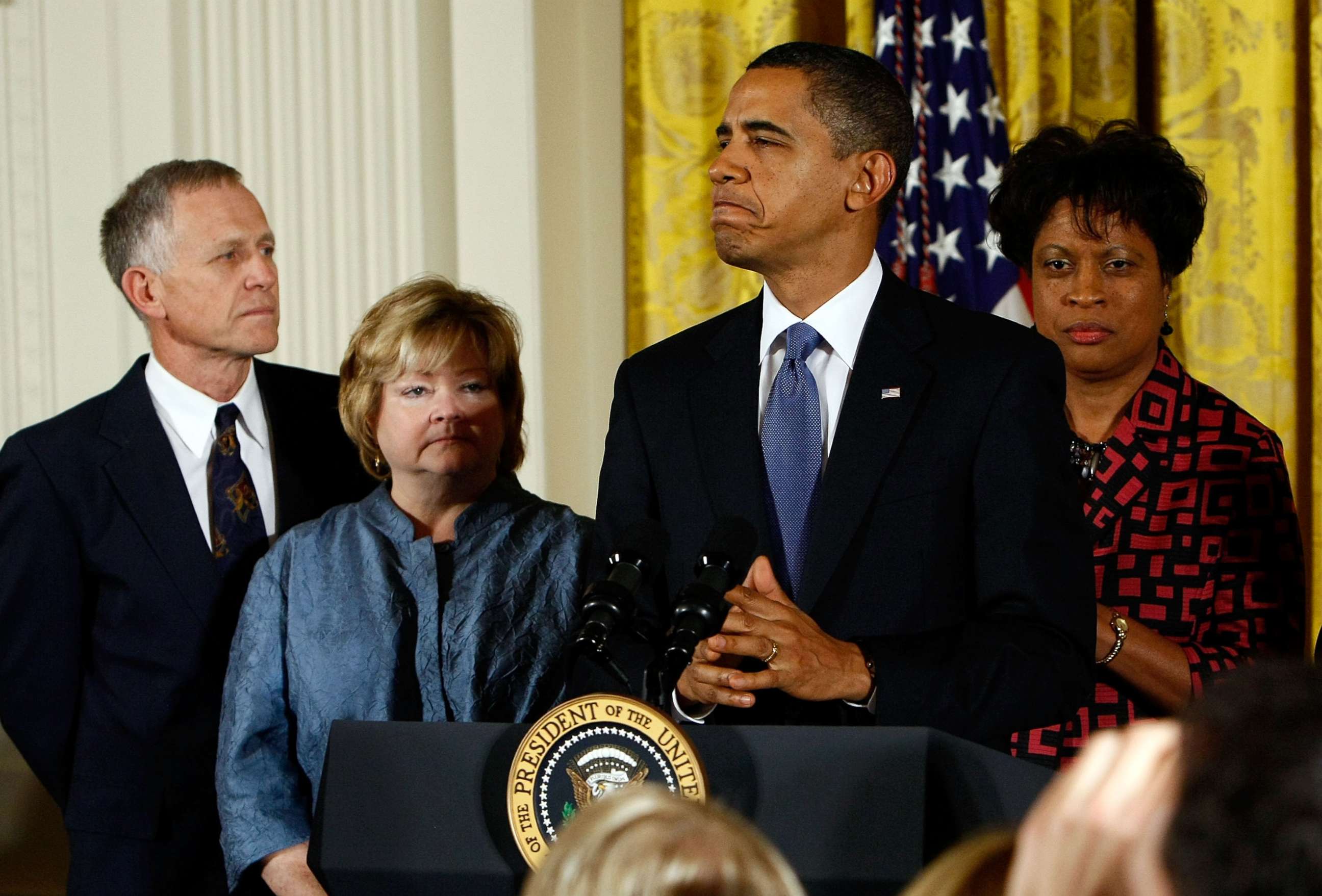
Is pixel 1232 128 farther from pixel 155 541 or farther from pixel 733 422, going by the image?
pixel 155 541

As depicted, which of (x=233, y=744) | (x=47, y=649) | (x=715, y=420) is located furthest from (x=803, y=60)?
(x=47, y=649)

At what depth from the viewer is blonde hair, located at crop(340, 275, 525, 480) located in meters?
2.52

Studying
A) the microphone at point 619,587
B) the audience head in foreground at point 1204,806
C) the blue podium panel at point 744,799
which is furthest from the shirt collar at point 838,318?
the audience head in foreground at point 1204,806

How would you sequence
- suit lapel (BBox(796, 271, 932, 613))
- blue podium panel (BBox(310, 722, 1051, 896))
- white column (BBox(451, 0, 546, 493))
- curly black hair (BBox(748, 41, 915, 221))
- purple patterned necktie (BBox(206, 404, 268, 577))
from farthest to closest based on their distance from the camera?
white column (BBox(451, 0, 546, 493))
purple patterned necktie (BBox(206, 404, 268, 577))
curly black hair (BBox(748, 41, 915, 221))
suit lapel (BBox(796, 271, 932, 613))
blue podium panel (BBox(310, 722, 1051, 896))

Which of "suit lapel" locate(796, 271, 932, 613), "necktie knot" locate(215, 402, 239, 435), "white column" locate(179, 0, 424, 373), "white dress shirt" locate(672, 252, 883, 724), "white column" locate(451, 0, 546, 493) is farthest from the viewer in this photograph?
"white column" locate(451, 0, 546, 493)

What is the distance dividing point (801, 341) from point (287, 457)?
3.78 ft

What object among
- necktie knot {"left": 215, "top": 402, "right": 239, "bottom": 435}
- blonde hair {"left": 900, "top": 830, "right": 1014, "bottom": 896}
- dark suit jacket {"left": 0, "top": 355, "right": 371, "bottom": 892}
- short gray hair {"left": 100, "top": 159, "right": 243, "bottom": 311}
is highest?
short gray hair {"left": 100, "top": 159, "right": 243, "bottom": 311}

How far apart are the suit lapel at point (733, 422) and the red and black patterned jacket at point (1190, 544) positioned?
0.70 meters

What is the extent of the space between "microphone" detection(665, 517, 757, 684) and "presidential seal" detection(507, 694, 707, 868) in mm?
83

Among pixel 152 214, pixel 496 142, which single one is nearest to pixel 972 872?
pixel 152 214

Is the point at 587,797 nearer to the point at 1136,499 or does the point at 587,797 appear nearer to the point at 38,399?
the point at 1136,499

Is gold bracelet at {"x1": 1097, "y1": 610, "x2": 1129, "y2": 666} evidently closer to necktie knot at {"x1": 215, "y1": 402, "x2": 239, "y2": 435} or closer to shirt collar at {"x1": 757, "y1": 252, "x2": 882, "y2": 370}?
shirt collar at {"x1": 757, "y1": 252, "x2": 882, "y2": 370}

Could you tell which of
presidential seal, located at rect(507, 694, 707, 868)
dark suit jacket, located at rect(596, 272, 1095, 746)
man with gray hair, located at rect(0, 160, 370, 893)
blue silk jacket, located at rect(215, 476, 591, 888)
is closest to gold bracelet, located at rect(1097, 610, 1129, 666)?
dark suit jacket, located at rect(596, 272, 1095, 746)

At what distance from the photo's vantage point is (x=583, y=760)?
150 centimetres
